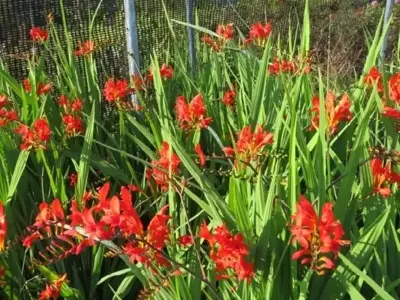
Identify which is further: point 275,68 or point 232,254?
point 275,68

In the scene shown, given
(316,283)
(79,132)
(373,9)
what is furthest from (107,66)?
(373,9)

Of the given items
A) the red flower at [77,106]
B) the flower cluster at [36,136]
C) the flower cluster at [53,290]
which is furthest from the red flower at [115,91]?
the flower cluster at [53,290]

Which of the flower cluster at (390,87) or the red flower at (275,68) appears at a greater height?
the flower cluster at (390,87)

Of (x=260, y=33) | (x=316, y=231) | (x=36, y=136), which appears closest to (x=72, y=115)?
(x=36, y=136)

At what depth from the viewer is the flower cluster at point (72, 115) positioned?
5.20ft

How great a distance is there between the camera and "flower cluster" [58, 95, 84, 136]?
5.20ft

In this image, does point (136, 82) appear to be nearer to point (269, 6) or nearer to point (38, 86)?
point (38, 86)

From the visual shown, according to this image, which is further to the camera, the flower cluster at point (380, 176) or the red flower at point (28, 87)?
the red flower at point (28, 87)

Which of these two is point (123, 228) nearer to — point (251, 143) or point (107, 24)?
point (251, 143)

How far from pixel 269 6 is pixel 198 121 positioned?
3043 mm

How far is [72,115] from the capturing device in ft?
5.41

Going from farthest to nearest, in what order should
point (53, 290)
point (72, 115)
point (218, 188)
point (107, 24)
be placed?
1. point (107, 24)
2. point (72, 115)
3. point (218, 188)
4. point (53, 290)

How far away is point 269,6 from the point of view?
4.23 meters

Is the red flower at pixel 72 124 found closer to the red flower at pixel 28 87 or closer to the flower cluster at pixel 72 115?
the flower cluster at pixel 72 115
